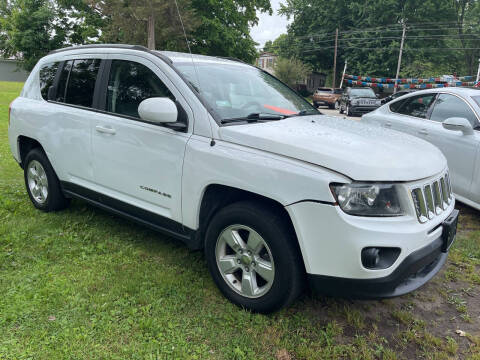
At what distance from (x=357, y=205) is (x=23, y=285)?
102 inches

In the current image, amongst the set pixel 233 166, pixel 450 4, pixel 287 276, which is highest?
pixel 450 4

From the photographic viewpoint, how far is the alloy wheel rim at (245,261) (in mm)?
2604

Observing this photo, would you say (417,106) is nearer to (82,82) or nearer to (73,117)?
(82,82)

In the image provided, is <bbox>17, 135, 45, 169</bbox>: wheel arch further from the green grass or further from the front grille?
the front grille

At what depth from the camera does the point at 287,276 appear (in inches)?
96.9

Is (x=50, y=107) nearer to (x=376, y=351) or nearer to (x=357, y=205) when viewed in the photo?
(x=357, y=205)

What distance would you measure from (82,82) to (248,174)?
7.51 feet

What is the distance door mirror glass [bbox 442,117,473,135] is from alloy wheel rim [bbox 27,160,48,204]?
471 cm

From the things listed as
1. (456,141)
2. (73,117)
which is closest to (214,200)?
(73,117)

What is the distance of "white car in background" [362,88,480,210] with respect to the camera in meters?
4.52

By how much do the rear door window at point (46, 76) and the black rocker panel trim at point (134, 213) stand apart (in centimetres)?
107

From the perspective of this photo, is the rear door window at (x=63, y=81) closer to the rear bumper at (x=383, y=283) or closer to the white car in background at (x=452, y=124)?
the rear bumper at (x=383, y=283)

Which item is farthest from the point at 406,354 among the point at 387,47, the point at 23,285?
the point at 387,47

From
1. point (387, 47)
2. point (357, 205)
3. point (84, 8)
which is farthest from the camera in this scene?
point (387, 47)
